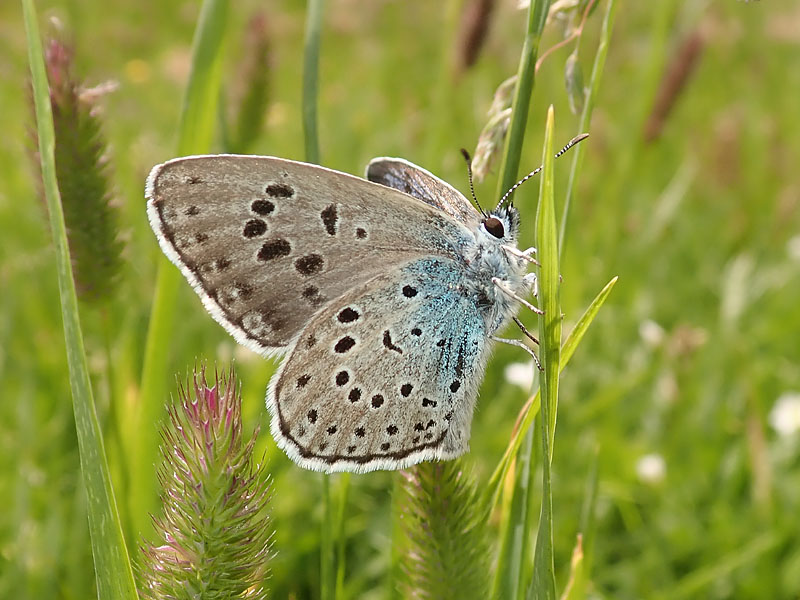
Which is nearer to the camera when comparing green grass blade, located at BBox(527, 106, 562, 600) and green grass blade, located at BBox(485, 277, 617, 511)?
green grass blade, located at BBox(527, 106, 562, 600)

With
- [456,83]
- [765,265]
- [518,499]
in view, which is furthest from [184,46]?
[518,499]

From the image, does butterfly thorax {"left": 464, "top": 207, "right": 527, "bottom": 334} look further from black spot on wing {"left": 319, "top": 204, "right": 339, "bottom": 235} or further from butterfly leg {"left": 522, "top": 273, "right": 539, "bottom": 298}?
black spot on wing {"left": 319, "top": 204, "right": 339, "bottom": 235}

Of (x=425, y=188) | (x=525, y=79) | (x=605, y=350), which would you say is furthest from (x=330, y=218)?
(x=605, y=350)

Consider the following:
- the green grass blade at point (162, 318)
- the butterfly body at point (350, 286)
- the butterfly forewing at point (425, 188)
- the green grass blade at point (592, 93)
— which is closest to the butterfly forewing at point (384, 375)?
the butterfly body at point (350, 286)

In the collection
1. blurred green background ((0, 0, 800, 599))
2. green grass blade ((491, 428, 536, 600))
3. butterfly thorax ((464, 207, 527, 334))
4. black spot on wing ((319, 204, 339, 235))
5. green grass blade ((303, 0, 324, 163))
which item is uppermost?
green grass blade ((303, 0, 324, 163))

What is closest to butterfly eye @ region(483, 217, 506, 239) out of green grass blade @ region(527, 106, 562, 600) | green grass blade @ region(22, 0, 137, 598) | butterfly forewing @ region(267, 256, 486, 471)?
butterfly forewing @ region(267, 256, 486, 471)

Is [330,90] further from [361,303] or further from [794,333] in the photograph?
[361,303]

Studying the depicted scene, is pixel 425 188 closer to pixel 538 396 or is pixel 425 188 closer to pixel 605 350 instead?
pixel 538 396
